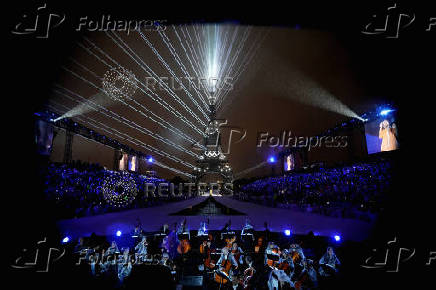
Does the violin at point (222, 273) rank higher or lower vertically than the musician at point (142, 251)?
higher

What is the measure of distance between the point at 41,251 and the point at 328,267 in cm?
568

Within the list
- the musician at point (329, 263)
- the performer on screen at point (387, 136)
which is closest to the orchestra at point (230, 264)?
the musician at point (329, 263)

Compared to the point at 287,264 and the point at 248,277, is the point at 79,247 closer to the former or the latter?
the point at 248,277

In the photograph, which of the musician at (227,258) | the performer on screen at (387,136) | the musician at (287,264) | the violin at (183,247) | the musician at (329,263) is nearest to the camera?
the musician at (287,264)

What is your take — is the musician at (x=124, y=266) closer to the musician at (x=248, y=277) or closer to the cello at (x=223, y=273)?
the cello at (x=223, y=273)

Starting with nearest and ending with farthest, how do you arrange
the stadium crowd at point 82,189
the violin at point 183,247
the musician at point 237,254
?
1. the musician at point 237,254
2. the violin at point 183,247
3. the stadium crowd at point 82,189

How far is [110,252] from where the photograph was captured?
525 cm

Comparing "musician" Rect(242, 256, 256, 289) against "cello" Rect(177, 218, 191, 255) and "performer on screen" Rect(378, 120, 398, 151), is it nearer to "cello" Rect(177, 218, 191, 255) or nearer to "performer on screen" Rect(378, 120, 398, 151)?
"cello" Rect(177, 218, 191, 255)

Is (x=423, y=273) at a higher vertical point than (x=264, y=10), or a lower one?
lower

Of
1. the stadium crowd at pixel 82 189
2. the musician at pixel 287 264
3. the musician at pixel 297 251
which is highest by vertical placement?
the musician at pixel 297 251

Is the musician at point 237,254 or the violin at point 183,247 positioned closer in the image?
the musician at point 237,254

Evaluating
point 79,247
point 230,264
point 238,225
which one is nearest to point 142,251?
point 79,247

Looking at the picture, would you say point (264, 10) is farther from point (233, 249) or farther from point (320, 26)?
point (233, 249)

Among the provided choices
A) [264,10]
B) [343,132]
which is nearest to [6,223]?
[264,10]
